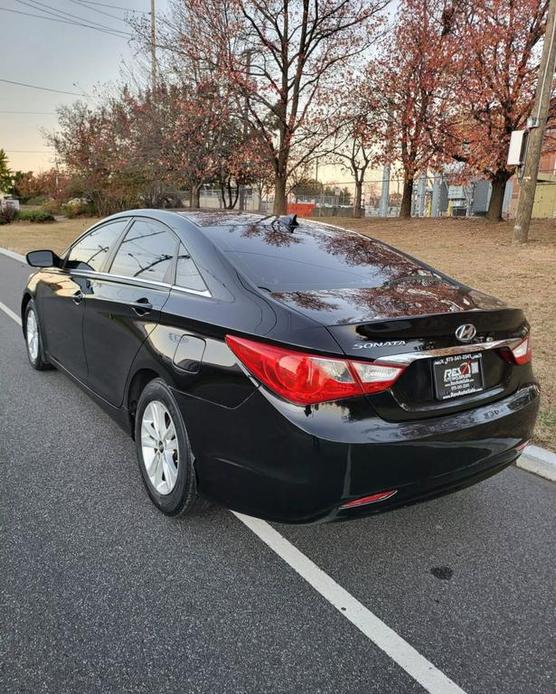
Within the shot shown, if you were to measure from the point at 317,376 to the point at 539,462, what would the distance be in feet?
7.45

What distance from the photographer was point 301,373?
2201mm

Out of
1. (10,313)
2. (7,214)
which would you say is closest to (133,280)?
(10,313)

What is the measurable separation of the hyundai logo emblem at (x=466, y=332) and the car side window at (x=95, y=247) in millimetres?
2465

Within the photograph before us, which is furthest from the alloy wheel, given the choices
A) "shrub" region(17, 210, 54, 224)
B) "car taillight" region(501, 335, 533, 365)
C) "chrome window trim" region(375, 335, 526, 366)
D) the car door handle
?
"shrub" region(17, 210, 54, 224)

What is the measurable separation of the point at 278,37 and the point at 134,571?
18238mm

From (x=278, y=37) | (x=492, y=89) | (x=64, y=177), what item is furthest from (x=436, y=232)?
(x=64, y=177)

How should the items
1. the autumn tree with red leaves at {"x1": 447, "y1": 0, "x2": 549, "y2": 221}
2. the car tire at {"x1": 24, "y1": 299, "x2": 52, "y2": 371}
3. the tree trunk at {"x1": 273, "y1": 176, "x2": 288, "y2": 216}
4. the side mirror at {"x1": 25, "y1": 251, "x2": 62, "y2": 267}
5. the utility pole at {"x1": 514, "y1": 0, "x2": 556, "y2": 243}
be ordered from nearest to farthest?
the side mirror at {"x1": 25, "y1": 251, "x2": 62, "y2": 267}, the car tire at {"x1": 24, "y1": 299, "x2": 52, "y2": 371}, the utility pole at {"x1": 514, "y1": 0, "x2": 556, "y2": 243}, the autumn tree with red leaves at {"x1": 447, "y1": 0, "x2": 549, "y2": 221}, the tree trunk at {"x1": 273, "y1": 176, "x2": 288, "y2": 216}

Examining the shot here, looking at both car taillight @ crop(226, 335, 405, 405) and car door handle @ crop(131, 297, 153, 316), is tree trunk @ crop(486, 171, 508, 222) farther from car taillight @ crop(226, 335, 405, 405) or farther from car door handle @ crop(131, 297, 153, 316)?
car taillight @ crop(226, 335, 405, 405)

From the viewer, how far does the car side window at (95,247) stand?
13.1ft

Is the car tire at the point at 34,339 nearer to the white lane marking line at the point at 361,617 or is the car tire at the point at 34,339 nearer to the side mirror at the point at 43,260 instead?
the side mirror at the point at 43,260

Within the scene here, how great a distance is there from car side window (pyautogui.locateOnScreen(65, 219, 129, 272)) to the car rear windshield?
3.67 feet

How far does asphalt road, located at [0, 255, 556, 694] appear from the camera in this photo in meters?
2.03

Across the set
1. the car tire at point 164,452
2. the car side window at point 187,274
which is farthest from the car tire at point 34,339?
the car side window at point 187,274

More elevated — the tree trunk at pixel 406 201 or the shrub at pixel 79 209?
the tree trunk at pixel 406 201
